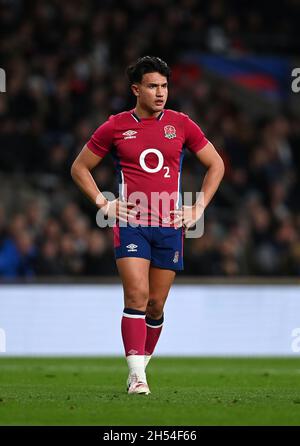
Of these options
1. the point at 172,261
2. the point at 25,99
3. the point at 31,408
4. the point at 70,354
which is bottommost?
the point at 70,354

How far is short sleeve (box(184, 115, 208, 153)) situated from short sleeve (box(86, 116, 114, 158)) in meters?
0.59

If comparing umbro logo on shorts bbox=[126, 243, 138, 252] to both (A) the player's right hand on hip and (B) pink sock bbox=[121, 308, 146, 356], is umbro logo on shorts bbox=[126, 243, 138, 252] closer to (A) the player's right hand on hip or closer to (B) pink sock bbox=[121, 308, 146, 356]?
(A) the player's right hand on hip

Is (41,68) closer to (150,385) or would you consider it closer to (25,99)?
(25,99)

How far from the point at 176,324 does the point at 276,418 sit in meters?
7.43

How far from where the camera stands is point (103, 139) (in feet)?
31.3

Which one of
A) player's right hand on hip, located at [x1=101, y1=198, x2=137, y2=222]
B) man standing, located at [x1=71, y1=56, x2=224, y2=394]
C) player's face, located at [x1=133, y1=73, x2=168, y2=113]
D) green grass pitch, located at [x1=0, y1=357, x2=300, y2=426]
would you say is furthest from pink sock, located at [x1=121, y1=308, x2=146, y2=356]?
player's face, located at [x1=133, y1=73, x2=168, y2=113]

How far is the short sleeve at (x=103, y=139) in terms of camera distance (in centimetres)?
952

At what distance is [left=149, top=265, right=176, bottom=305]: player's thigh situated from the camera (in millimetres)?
9523

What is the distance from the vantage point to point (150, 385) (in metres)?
10.6

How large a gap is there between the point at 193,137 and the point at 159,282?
117 cm

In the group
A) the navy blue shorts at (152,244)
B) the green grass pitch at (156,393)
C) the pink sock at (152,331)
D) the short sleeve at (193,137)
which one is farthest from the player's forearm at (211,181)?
the green grass pitch at (156,393)

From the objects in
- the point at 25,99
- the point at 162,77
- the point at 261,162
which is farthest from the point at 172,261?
the point at 261,162

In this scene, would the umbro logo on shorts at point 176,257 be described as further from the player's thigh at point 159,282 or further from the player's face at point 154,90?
the player's face at point 154,90

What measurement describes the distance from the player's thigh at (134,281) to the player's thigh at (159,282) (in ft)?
0.86
